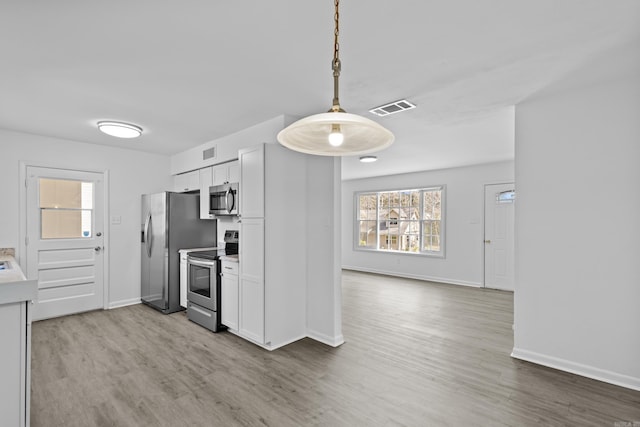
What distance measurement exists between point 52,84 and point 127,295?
3.42 meters

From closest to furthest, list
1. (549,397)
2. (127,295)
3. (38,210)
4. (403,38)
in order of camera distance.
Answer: (403,38), (549,397), (38,210), (127,295)

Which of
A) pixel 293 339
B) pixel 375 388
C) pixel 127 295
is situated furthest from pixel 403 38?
pixel 127 295

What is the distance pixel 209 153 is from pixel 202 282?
186 cm

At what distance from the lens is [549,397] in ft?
7.90

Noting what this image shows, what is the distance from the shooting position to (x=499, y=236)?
20.2 feet

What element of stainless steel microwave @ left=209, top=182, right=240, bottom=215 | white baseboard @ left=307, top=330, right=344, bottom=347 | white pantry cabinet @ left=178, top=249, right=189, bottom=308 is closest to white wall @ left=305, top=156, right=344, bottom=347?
white baseboard @ left=307, top=330, right=344, bottom=347

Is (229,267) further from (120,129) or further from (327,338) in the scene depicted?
(120,129)

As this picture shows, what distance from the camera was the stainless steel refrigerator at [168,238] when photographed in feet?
14.9

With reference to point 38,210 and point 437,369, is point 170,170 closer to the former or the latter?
point 38,210

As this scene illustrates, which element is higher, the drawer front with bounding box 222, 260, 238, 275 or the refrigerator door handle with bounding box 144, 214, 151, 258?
the refrigerator door handle with bounding box 144, 214, 151, 258

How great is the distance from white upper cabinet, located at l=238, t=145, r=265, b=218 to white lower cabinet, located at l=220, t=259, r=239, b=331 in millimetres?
673

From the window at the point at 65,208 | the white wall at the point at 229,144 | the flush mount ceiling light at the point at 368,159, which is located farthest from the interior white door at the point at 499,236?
the window at the point at 65,208

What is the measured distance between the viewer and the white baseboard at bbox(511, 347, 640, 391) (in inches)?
100

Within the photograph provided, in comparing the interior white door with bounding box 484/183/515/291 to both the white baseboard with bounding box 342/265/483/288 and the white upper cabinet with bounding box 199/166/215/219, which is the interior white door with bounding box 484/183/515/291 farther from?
the white upper cabinet with bounding box 199/166/215/219
